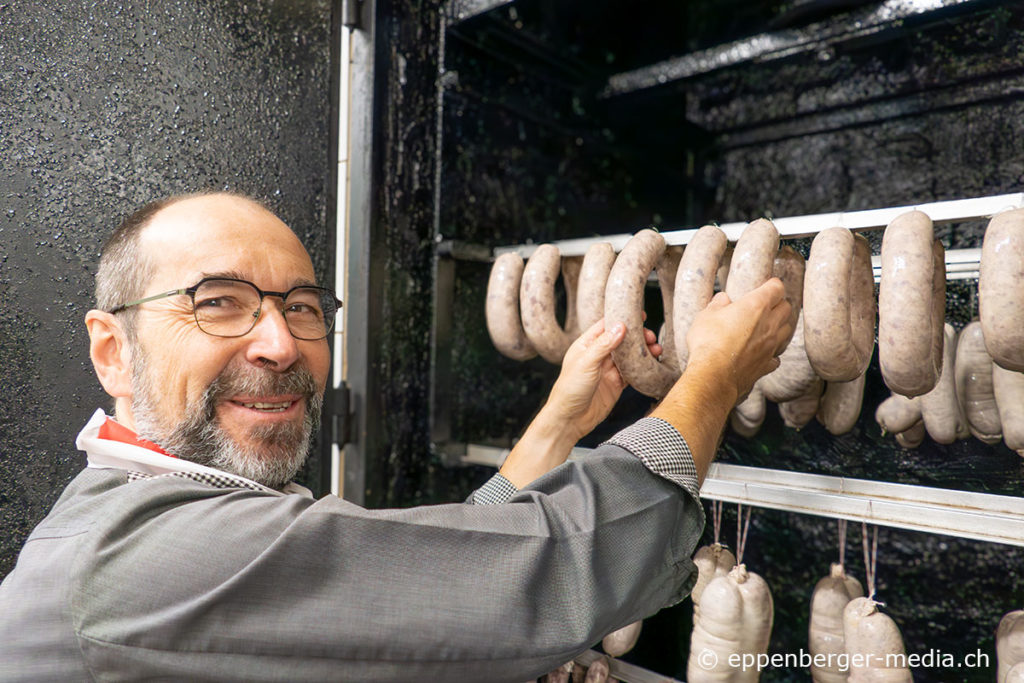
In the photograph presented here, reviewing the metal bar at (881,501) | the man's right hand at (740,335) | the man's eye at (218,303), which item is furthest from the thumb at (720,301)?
the man's eye at (218,303)

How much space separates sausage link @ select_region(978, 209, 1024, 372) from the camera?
1092 millimetres

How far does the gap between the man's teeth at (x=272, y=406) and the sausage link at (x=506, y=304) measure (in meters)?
0.55

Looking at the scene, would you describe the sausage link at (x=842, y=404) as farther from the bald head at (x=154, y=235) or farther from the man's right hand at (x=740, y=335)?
the bald head at (x=154, y=235)

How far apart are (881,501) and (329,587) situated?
1.05 meters

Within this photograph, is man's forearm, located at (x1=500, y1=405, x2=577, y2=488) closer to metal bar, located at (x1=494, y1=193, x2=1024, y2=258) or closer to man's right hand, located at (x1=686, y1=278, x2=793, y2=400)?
man's right hand, located at (x1=686, y1=278, x2=793, y2=400)

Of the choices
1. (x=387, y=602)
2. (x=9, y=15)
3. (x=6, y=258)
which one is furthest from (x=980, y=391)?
(x=9, y=15)

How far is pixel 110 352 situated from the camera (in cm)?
137

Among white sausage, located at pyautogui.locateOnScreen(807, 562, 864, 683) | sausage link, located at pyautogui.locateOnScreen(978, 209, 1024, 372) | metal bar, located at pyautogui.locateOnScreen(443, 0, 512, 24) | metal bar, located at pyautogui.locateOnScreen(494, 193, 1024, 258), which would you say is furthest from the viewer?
metal bar, located at pyautogui.locateOnScreen(443, 0, 512, 24)

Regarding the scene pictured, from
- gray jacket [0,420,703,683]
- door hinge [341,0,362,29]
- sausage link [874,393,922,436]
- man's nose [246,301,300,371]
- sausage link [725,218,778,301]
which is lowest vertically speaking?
gray jacket [0,420,703,683]

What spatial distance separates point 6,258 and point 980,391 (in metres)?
2.05

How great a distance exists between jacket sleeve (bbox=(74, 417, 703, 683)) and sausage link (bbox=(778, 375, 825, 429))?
32.2 inches

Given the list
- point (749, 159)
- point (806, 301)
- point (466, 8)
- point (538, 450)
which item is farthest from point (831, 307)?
point (749, 159)

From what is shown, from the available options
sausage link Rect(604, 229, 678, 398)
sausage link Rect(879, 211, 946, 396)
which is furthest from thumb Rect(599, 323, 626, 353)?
sausage link Rect(879, 211, 946, 396)

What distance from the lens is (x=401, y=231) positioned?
1.93 m
